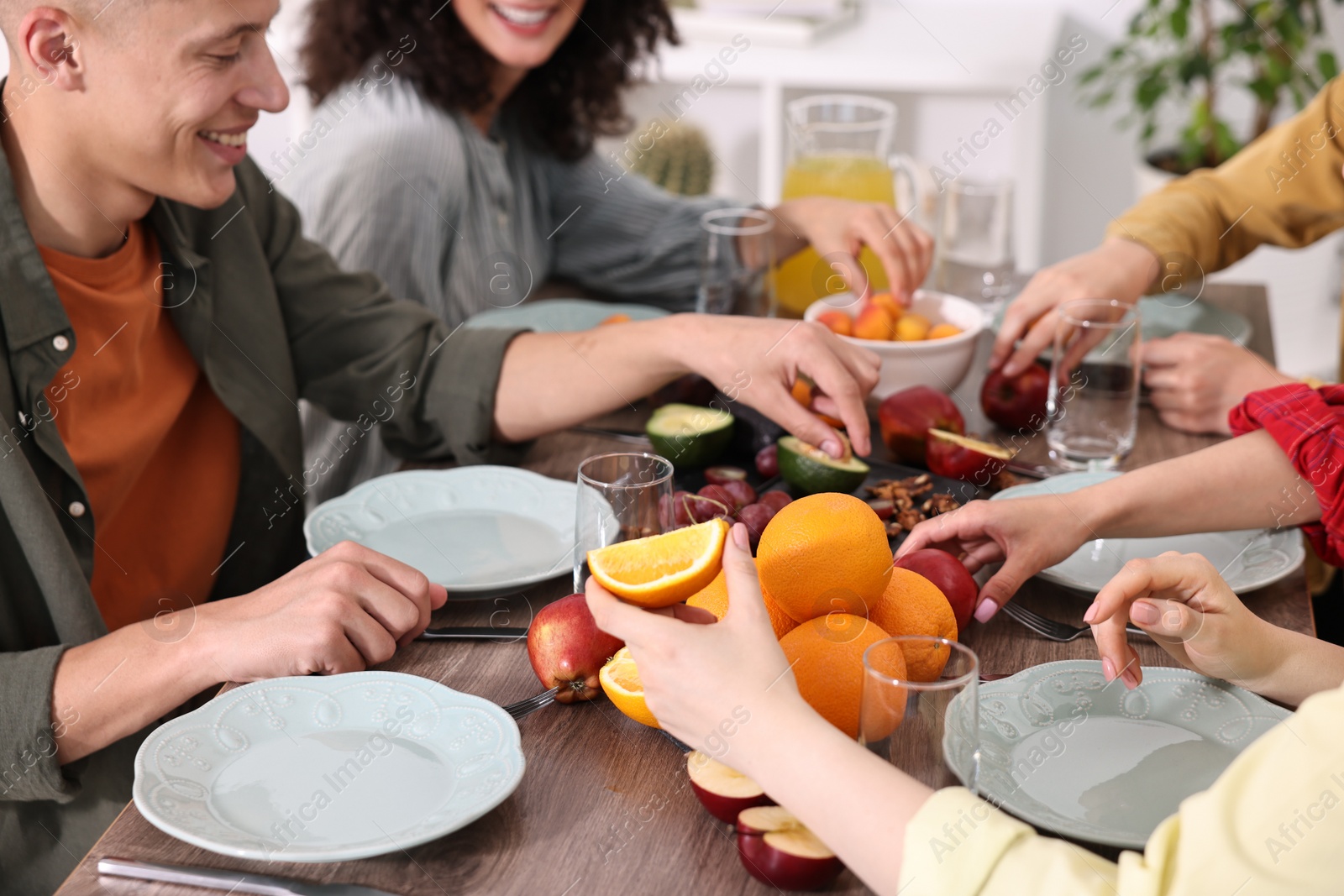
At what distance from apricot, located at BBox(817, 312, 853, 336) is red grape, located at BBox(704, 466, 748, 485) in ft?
0.83

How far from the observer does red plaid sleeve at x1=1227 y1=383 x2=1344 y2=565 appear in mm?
1076

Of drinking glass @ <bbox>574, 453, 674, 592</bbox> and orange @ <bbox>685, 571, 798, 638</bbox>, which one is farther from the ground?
drinking glass @ <bbox>574, 453, 674, 592</bbox>

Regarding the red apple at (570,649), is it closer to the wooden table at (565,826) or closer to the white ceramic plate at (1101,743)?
the wooden table at (565,826)

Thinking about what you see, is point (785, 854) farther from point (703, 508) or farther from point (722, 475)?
point (722, 475)

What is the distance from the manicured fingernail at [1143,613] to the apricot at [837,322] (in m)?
0.65

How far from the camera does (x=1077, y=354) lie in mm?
1314

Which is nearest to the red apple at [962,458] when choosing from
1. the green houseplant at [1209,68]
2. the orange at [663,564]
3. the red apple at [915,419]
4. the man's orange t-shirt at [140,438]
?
the red apple at [915,419]

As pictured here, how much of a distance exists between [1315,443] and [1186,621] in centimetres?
40

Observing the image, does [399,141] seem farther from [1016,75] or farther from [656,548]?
[1016,75]

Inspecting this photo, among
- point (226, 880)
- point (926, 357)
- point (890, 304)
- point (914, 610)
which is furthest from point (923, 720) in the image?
point (890, 304)

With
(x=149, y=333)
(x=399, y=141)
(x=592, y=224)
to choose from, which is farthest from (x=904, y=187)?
(x=149, y=333)

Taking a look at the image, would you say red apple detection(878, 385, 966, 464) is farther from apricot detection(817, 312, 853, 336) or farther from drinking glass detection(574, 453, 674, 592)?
drinking glass detection(574, 453, 674, 592)

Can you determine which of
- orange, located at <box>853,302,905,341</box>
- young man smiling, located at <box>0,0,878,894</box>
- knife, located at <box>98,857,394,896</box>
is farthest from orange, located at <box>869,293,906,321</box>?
knife, located at <box>98,857,394,896</box>

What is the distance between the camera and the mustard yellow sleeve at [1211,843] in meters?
0.58
